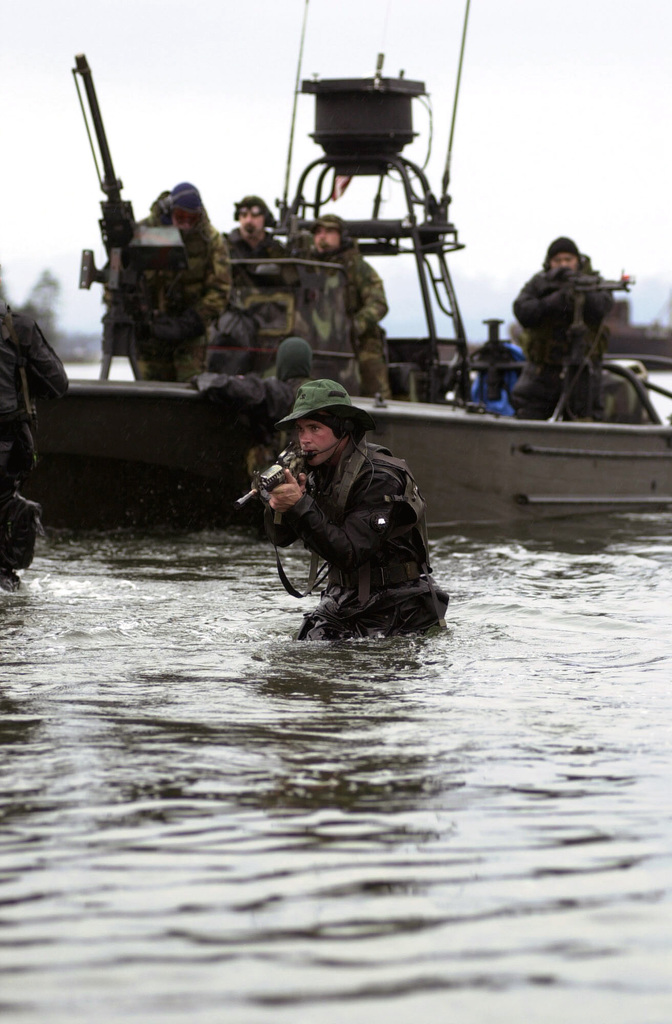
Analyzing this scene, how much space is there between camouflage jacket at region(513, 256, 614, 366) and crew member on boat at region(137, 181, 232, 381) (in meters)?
2.60

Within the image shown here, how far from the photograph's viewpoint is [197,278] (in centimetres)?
1037

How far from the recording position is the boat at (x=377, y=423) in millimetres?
9984

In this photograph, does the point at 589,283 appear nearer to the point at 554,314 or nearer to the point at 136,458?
the point at 554,314

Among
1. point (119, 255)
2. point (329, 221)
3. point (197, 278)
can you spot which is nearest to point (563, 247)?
point (329, 221)

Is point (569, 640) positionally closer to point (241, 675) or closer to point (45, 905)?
point (241, 675)

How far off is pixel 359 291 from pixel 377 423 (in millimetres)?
1179

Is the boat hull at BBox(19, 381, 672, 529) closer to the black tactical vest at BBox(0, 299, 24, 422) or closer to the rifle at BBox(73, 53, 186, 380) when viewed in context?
the rifle at BBox(73, 53, 186, 380)

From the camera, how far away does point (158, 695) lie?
466cm

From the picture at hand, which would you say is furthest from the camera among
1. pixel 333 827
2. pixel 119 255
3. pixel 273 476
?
pixel 119 255

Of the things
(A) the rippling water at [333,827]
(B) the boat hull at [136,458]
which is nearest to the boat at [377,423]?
(B) the boat hull at [136,458]

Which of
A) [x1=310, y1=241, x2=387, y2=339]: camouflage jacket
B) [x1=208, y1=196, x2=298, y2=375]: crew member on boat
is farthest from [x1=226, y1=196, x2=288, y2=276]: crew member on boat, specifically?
[x1=310, y1=241, x2=387, y2=339]: camouflage jacket

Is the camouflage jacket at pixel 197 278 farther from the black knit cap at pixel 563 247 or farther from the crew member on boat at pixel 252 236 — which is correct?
the black knit cap at pixel 563 247

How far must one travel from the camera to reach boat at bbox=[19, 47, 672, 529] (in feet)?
32.8

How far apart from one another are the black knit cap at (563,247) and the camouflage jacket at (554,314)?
0.13 meters
